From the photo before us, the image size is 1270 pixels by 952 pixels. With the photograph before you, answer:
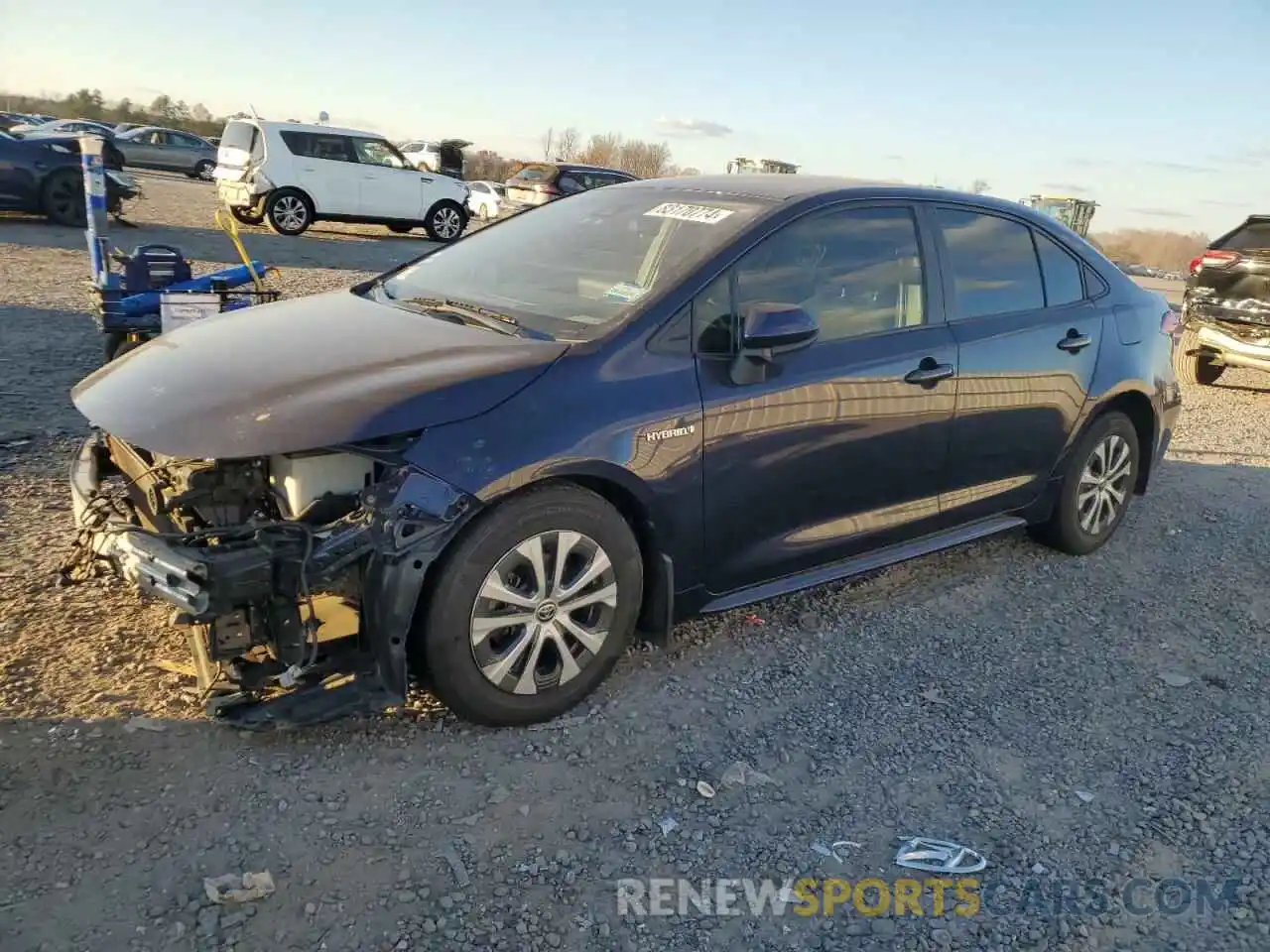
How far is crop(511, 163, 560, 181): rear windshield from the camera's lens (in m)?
21.7

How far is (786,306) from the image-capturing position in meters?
3.35

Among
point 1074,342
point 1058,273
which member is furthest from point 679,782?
point 1058,273

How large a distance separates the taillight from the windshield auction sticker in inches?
325

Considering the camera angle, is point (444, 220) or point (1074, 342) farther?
point (444, 220)

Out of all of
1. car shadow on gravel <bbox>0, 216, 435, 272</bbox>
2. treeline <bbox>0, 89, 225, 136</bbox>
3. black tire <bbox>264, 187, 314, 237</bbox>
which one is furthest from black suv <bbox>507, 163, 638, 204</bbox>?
treeline <bbox>0, 89, 225, 136</bbox>

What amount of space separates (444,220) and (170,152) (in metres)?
19.6

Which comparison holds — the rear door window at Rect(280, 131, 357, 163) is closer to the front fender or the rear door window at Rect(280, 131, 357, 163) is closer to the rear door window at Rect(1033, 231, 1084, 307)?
the rear door window at Rect(1033, 231, 1084, 307)

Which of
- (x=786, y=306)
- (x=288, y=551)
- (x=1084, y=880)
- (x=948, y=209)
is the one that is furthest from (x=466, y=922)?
(x=948, y=209)

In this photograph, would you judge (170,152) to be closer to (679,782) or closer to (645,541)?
(645,541)

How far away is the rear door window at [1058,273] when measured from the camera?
4609mm

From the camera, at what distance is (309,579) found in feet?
8.71

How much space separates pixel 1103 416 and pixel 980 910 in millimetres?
3109

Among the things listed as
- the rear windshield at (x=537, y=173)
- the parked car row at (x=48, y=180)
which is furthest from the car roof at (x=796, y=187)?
the rear windshield at (x=537, y=173)

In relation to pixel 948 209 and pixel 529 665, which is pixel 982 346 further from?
pixel 529 665
